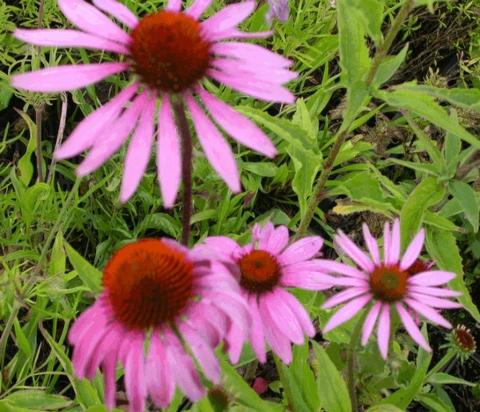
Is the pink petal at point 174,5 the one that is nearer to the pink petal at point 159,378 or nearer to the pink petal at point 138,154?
the pink petal at point 138,154

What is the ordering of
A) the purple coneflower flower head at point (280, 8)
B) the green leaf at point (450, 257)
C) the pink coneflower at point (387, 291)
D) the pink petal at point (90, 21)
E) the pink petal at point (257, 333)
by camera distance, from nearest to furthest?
the pink petal at point (90, 21) < the pink petal at point (257, 333) < the pink coneflower at point (387, 291) < the green leaf at point (450, 257) < the purple coneflower flower head at point (280, 8)

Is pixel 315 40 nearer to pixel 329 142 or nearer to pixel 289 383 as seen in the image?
pixel 329 142

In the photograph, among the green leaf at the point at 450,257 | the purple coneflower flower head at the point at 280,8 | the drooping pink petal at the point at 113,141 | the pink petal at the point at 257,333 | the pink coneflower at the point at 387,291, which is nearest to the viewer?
the drooping pink petal at the point at 113,141

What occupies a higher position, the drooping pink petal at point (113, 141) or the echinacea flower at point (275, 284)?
the drooping pink petal at point (113, 141)

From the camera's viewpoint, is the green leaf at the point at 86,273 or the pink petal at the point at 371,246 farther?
the pink petal at the point at 371,246

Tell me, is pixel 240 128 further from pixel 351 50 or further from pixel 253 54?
pixel 351 50

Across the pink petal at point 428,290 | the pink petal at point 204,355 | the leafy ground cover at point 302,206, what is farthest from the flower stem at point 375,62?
the pink petal at point 204,355

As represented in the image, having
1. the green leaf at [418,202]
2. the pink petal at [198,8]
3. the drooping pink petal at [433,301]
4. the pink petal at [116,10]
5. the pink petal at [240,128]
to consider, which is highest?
the pink petal at [198,8]
